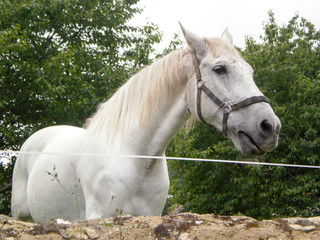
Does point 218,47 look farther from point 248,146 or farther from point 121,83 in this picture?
point 121,83

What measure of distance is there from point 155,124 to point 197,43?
82cm

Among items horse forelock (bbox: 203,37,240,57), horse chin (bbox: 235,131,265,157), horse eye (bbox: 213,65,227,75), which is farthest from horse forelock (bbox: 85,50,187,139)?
horse chin (bbox: 235,131,265,157)

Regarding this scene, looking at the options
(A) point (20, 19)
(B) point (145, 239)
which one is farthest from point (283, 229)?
(A) point (20, 19)

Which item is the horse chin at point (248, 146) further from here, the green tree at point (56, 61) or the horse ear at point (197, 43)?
the green tree at point (56, 61)

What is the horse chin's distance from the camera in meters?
2.95

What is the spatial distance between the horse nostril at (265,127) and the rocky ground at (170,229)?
2.32 ft

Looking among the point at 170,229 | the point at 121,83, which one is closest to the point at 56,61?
the point at 121,83

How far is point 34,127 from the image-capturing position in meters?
9.48

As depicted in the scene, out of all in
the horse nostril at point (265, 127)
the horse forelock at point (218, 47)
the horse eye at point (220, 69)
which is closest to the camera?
the horse nostril at point (265, 127)

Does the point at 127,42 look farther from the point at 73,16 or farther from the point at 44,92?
the point at 44,92

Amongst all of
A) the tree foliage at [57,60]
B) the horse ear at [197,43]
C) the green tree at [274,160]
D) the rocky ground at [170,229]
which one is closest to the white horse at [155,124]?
the horse ear at [197,43]

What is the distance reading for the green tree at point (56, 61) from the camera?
9.06 m

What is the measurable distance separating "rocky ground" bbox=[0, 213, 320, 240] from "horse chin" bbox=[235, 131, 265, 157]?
707 mm

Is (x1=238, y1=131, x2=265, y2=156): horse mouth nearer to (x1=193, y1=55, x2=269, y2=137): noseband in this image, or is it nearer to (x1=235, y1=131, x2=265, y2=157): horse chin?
(x1=235, y1=131, x2=265, y2=157): horse chin
